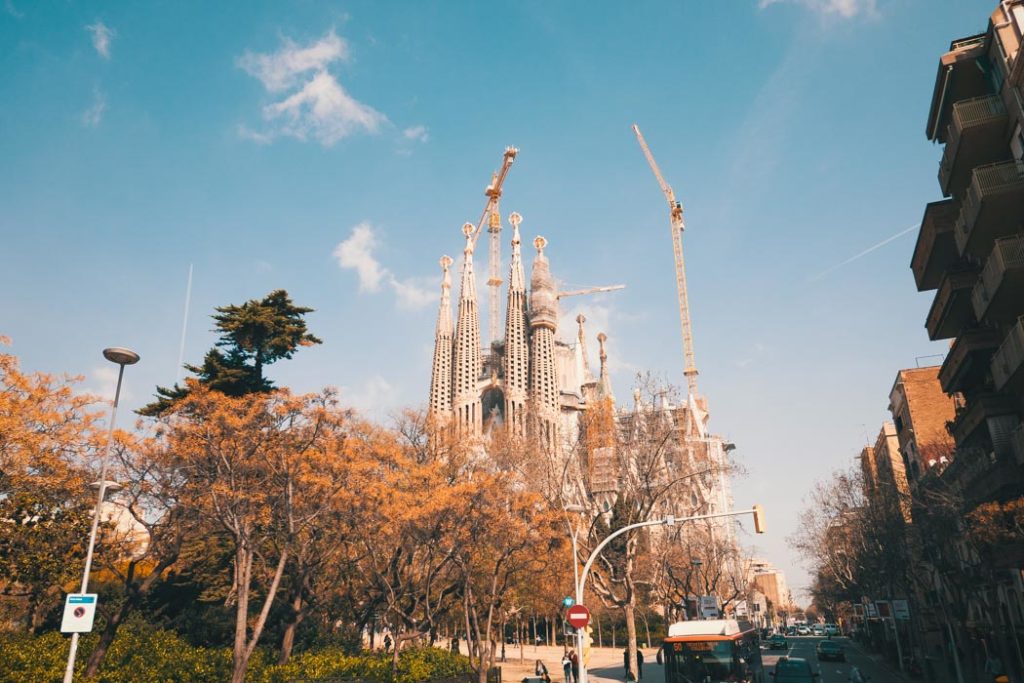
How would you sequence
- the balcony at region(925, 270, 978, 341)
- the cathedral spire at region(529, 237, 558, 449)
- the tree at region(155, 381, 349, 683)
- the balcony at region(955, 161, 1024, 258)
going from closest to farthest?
1. the balcony at region(955, 161, 1024, 258)
2. the tree at region(155, 381, 349, 683)
3. the balcony at region(925, 270, 978, 341)
4. the cathedral spire at region(529, 237, 558, 449)

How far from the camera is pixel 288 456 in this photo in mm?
23391

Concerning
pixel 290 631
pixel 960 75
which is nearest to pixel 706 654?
pixel 290 631

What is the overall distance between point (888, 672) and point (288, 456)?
1367 inches

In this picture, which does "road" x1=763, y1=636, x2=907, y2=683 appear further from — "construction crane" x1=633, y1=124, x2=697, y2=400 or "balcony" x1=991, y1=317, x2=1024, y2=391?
"construction crane" x1=633, y1=124, x2=697, y2=400

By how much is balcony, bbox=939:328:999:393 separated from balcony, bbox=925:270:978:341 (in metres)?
0.85

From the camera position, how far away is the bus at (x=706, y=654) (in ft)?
65.1

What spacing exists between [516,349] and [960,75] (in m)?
81.3

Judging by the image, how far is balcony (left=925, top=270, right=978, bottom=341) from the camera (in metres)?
23.1

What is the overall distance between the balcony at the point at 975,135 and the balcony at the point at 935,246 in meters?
1.21

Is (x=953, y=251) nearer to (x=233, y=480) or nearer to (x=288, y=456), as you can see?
(x=288, y=456)

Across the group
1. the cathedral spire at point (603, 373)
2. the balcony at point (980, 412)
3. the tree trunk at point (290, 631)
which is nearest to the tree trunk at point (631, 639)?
the tree trunk at point (290, 631)

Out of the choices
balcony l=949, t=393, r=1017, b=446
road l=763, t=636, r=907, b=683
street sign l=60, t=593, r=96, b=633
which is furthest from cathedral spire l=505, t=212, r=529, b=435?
street sign l=60, t=593, r=96, b=633

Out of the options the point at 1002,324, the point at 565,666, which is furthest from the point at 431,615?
the point at 1002,324

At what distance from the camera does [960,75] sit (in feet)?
68.4
